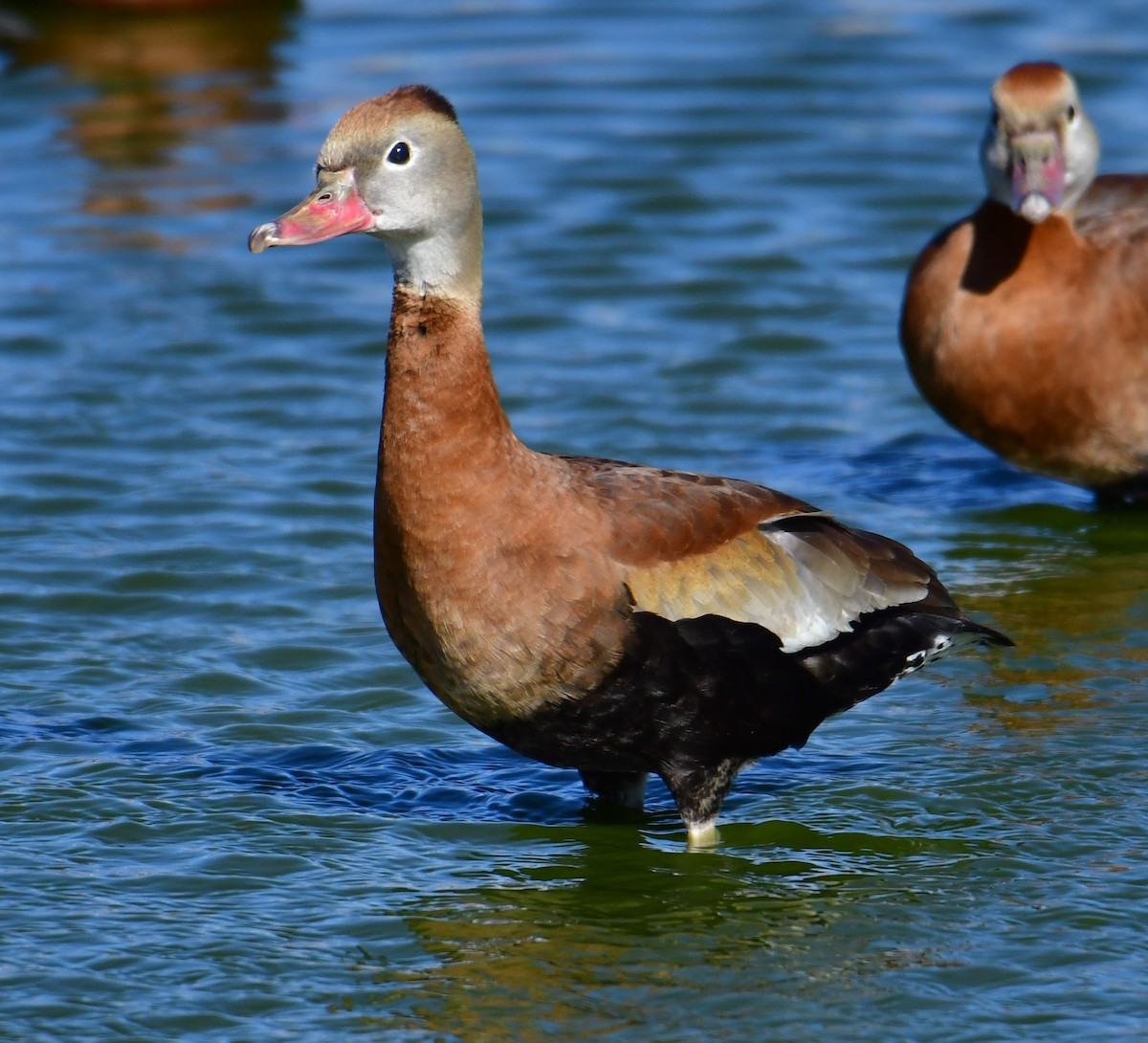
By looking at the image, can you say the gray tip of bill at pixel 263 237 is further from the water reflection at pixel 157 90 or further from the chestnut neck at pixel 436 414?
the water reflection at pixel 157 90

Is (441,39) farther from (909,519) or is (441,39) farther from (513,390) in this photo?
(909,519)

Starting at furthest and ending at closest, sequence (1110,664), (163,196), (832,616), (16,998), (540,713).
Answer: (163,196), (1110,664), (832,616), (540,713), (16,998)

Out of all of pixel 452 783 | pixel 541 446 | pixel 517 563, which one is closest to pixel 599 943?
pixel 517 563

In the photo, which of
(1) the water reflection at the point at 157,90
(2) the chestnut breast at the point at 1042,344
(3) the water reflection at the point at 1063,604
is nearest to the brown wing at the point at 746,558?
(3) the water reflection at the point at 1063,604

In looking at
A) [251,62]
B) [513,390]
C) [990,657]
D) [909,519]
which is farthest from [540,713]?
[251,62]

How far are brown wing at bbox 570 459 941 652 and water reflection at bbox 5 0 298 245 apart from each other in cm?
711

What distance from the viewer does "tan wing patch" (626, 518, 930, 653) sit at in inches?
245

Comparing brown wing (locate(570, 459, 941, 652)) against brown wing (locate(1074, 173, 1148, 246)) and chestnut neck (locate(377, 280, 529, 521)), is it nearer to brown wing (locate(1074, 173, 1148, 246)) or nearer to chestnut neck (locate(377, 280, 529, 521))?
chestnut neck (locate(377, 280, 529, 521))

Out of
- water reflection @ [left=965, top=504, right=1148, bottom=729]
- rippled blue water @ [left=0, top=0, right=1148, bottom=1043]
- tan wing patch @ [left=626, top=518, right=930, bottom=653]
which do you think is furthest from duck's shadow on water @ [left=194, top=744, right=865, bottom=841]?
water reflection @ [left=965, top=504, right=1148, bottom=729]

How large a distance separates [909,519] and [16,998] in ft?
16.3

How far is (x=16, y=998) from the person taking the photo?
565 centimetres

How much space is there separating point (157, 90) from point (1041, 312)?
825 cm

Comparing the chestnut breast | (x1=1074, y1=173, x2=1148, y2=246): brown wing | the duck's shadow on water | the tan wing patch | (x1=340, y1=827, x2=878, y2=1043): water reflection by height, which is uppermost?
(x1=1074, y1=173, x2=1148, y2=246): brown wing

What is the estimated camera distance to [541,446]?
33.1ft
